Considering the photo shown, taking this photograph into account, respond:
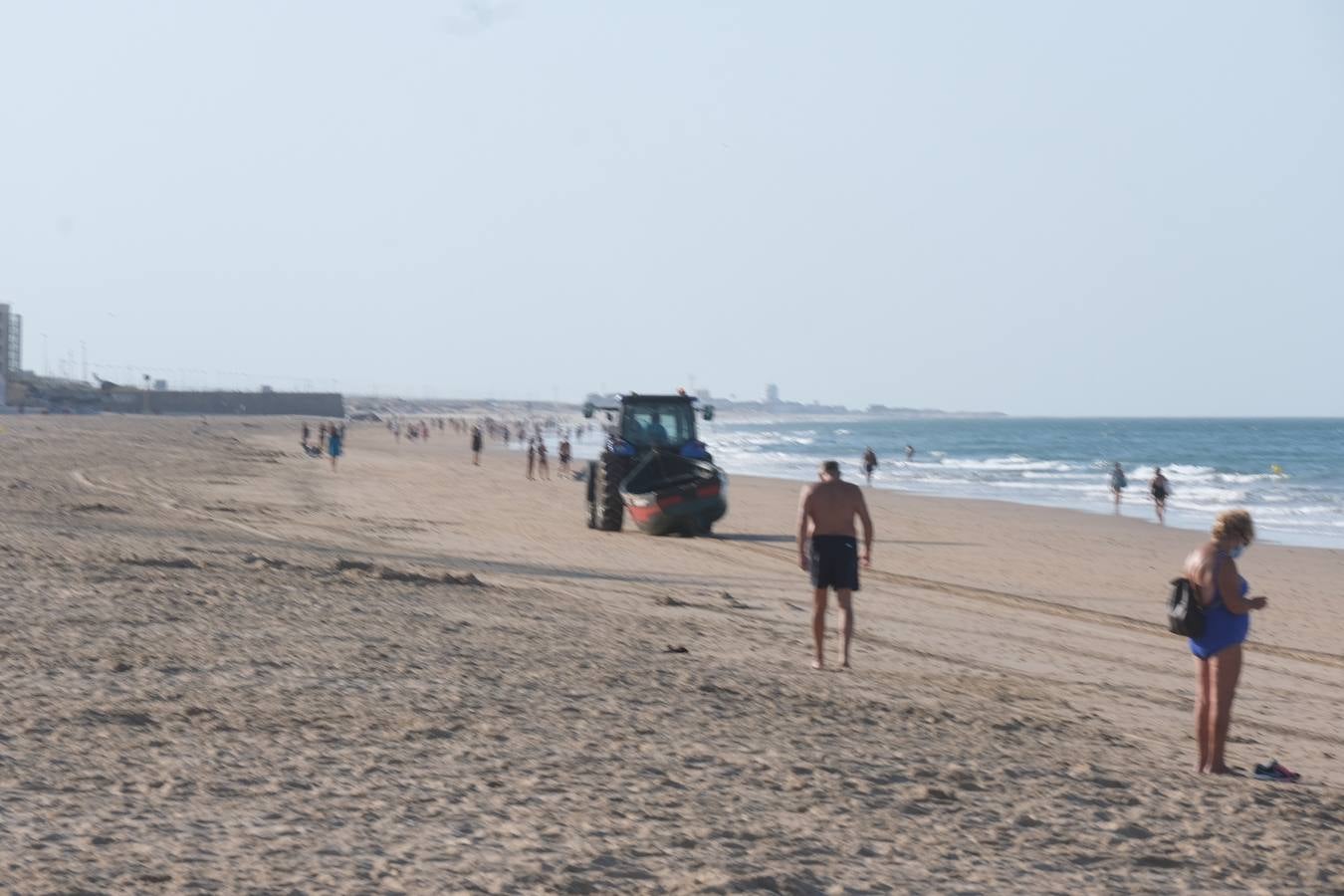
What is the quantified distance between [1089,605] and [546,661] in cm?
790

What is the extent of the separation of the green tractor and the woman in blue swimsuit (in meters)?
13.0

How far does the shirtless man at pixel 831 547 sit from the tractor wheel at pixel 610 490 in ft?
36.4

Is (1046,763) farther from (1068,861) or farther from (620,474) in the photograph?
(620,474)

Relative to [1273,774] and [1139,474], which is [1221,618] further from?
[1139,474]

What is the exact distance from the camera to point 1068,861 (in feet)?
15.5

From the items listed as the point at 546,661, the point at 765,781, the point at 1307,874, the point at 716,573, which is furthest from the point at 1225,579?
the point at 716,573

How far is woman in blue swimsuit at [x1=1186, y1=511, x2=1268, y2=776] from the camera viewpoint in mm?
6148

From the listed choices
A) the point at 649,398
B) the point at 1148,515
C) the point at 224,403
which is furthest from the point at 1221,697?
the point at 224,403

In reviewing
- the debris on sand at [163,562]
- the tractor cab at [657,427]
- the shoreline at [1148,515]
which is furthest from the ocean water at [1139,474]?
the debris on sand at [163,562]

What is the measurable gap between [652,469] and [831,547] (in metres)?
11.3

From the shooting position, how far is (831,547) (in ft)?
28.7

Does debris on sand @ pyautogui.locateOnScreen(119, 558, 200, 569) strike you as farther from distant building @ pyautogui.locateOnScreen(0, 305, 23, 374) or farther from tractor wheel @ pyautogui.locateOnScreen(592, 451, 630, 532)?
distant building @ pyautogui.locateOnScreen(0, 305, 23, 374)

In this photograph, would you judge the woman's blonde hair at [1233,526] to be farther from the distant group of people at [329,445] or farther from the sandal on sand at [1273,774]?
the distant group of people at [329,445]

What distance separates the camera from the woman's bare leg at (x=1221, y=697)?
6.24m
